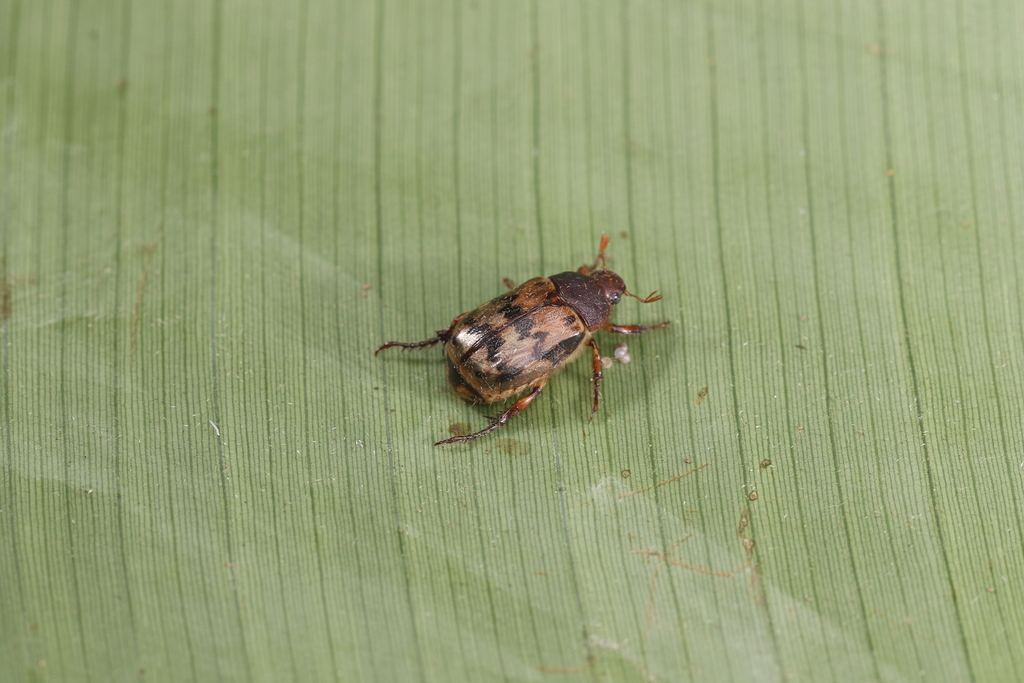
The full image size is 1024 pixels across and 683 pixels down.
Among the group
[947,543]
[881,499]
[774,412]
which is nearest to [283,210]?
[774,412]

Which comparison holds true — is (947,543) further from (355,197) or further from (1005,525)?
(355,197)

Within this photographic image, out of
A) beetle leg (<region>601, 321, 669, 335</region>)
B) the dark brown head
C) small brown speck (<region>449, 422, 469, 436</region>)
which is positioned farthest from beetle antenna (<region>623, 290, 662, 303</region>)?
small brown speck (<region>449, 422, 469, 436</region>)

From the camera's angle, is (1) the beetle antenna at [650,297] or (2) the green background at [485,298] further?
(1) the beetle antenna at [650,297]

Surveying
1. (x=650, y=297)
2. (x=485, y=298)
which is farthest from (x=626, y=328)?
(x=485, y=298)

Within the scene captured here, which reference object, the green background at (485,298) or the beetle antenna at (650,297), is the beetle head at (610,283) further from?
the green background at (485,298)

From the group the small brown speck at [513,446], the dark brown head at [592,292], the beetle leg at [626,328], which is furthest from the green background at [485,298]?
the dark brown head at [592,292]

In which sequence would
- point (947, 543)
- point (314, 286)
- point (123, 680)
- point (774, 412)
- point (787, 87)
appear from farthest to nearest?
point (787, 87) < point (314, 286) < point (774, 412) < point (947, 543) < point (123, 680)

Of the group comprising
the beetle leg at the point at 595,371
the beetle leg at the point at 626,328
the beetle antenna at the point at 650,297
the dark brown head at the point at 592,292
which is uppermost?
the dark brown head at the point at 592,292

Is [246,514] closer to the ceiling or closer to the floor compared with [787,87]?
closer to the floor
